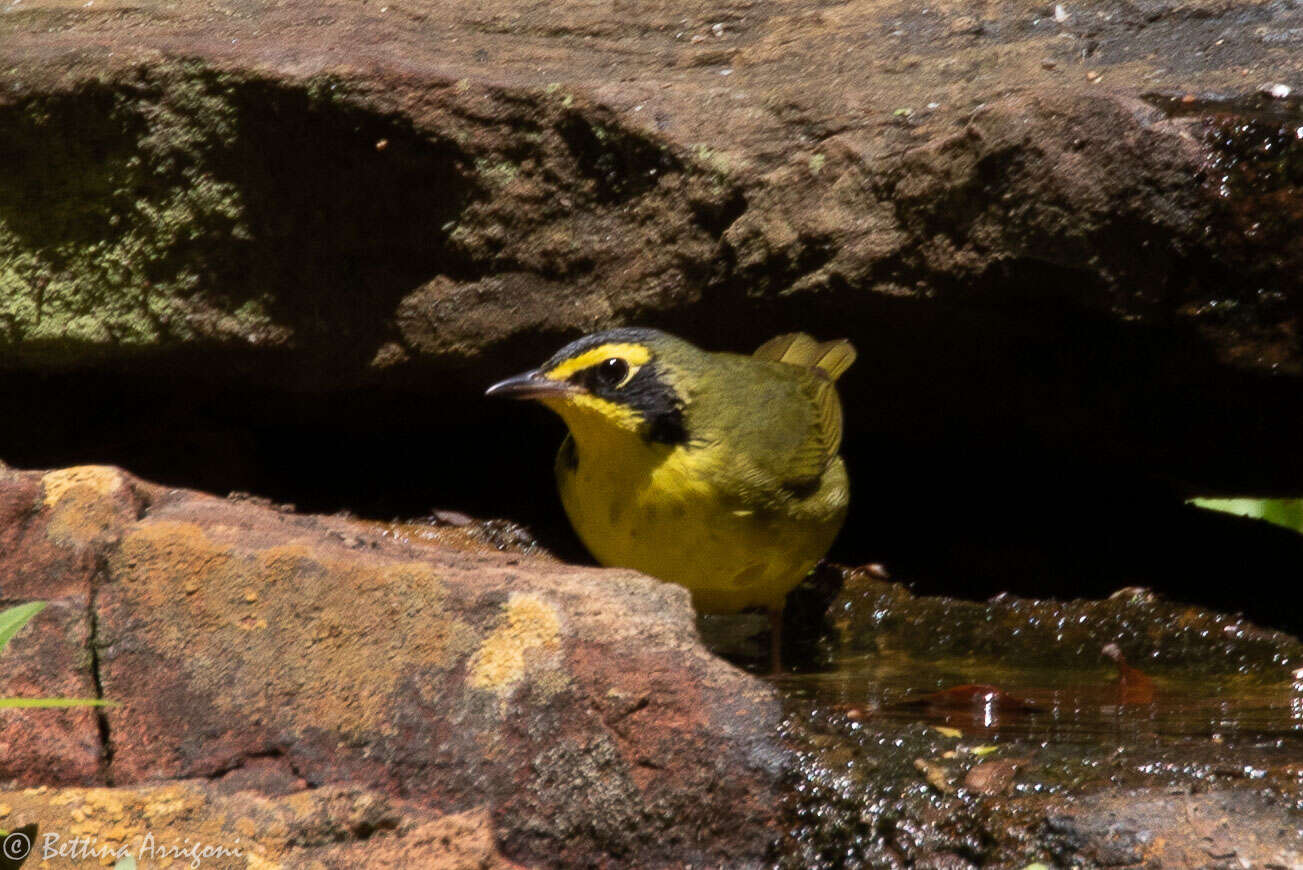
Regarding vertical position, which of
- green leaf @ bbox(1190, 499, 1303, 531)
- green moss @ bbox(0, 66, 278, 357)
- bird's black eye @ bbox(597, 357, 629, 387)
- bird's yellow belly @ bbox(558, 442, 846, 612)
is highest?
green moss @ bbox(0, 66, 278, 357)

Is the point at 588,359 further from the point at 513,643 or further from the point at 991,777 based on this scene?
the point at 991,777

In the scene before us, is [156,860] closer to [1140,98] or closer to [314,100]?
[314,100]

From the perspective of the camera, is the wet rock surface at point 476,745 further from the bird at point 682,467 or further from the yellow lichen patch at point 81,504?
the bird at point 682,467

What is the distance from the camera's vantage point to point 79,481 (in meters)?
3.64

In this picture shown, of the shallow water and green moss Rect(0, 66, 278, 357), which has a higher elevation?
green moss Rect(0, 66, 278, 357)

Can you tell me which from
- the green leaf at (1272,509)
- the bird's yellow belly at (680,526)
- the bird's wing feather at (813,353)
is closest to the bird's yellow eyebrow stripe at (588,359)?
the bird's yellow belly at (680,526)

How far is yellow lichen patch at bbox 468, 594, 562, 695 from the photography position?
3.23 metres

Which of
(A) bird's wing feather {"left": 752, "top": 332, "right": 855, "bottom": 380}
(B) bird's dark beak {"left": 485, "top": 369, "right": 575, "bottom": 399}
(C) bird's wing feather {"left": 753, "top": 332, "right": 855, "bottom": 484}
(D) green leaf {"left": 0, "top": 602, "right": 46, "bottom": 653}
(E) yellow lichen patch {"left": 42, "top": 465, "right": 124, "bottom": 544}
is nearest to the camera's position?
(D) green leaf {"left": 0, "top": 602, "right": 46, "bottom": 653}

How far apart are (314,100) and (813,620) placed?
2664 mm

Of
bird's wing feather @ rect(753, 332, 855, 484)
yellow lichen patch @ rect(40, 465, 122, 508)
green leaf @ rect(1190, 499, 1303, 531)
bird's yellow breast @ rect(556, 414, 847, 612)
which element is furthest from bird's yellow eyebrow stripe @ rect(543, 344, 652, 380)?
green leaf @ rect(1190, 499, 1303, 531)

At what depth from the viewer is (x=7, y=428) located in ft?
17.6

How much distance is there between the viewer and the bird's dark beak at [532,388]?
4.30 metres

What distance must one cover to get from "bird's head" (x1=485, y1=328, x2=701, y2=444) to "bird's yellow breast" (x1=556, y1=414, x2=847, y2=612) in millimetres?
36

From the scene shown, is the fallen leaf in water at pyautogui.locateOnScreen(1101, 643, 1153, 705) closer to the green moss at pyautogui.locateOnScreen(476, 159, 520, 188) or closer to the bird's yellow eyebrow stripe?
the bird's yellow eyebrow stripe
